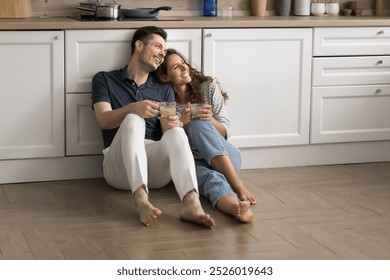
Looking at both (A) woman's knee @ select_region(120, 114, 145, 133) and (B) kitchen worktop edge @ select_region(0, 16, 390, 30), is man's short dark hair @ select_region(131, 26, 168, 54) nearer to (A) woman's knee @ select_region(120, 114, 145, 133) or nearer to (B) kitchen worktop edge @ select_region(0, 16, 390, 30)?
(B) kitchen worktop edge @ select_region(0, 16, 390, 30)

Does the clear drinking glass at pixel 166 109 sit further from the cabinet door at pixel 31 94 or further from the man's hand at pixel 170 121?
the cabinet door at pixel 31 94

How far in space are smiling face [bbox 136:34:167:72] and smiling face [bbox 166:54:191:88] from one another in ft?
0.23

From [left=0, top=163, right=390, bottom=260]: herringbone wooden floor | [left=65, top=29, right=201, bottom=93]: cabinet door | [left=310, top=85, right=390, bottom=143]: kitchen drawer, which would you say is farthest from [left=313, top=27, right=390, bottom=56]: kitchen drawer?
[left=65, top=29, right=201, bottom=93]: cabinet door

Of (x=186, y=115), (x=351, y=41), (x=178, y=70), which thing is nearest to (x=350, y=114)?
(x=351, y=41)

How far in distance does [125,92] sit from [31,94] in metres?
0.50

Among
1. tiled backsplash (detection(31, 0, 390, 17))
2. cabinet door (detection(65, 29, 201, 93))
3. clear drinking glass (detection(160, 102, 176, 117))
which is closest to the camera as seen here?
clear drinking glass (detection(160, 102, 176, 117))

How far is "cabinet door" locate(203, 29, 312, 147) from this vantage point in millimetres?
4996

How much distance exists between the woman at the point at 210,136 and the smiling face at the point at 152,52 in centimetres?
8

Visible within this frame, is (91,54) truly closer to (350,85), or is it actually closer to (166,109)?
(166,109)

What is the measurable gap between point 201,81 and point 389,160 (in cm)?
146

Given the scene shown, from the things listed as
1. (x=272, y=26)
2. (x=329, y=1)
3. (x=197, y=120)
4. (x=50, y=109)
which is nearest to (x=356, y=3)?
(x=329, y=1)

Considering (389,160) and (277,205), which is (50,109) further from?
(389,160)

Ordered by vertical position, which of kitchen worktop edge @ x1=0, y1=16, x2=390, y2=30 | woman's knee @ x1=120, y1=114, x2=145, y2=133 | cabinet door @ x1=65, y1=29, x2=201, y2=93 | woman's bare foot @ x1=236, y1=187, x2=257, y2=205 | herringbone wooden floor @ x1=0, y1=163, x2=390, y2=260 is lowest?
herringbone wooden floor @ x1=0, y1=163, x2=390, y2=260

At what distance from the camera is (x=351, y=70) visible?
17.3 ft
